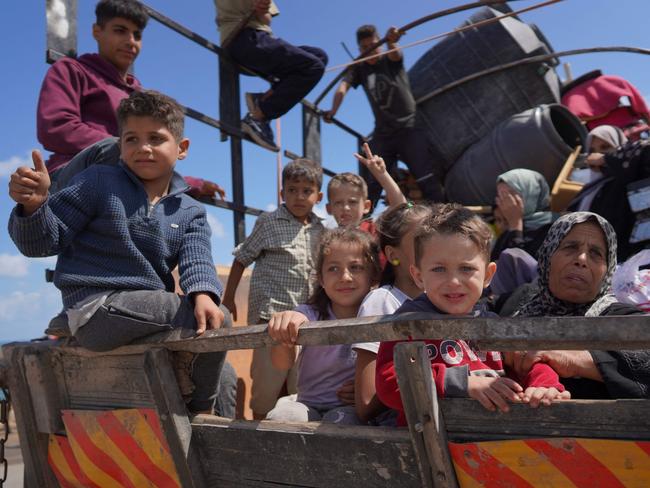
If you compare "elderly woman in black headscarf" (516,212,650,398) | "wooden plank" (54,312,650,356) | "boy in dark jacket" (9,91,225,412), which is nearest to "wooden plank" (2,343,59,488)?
"boy in dark jacket" (9,91,225,412)

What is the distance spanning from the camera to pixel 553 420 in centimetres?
130

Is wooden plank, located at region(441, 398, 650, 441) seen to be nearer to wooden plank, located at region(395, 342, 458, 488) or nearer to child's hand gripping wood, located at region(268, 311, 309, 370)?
wooden plank, located at region(395, 342, 458, 488)

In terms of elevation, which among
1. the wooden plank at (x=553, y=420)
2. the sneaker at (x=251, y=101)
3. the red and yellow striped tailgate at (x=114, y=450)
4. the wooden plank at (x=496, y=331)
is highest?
the sneaker at (x=251, y=101)

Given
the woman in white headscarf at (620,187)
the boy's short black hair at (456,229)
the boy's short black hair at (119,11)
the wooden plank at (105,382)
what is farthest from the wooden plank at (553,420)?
the boy's short black hair at (119,11)

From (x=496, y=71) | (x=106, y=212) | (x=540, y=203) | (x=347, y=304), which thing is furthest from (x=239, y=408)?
(x=496, y=71)

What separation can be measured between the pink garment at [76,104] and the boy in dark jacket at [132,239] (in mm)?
626

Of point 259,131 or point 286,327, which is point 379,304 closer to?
point 286,327

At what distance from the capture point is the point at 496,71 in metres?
5.72

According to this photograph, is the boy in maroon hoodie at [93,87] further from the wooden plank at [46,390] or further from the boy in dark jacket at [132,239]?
the wooden plank at [46,390]

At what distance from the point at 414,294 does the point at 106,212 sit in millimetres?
1195

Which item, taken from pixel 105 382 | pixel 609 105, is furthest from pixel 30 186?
pixel 609 105

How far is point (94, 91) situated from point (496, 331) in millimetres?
2451

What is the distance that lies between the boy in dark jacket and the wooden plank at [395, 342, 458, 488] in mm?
787

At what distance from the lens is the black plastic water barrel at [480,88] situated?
18.8ft
